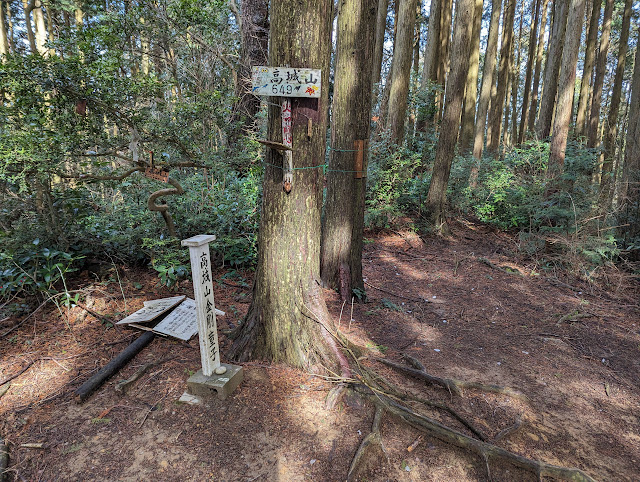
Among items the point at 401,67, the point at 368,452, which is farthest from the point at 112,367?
the point at 401,67

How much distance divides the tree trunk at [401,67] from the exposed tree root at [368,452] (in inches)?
320

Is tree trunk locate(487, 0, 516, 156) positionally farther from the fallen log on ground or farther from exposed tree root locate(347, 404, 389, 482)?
the fallen log on ground

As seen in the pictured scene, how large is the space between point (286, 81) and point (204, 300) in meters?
1.78

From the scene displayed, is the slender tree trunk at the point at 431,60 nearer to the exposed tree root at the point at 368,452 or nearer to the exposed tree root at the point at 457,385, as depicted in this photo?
the exposed tree root at the point at 457,385

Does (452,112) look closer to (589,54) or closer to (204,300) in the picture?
(204,300)

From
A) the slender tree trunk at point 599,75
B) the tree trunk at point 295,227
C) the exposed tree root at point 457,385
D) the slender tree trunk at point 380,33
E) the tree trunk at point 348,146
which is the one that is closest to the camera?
the tree trunk at point 295,227

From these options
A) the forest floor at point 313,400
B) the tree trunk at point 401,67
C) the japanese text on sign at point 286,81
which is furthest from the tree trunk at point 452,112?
the japanese text on sign at point 286,81

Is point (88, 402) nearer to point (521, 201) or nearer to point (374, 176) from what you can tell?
point (374, 176)

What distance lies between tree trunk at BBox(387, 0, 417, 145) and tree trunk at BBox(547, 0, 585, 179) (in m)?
3.58

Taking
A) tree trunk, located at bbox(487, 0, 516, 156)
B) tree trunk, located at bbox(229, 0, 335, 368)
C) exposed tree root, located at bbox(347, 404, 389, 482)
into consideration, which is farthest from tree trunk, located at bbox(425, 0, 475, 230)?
exposed tree root, located at bbox(347, 404, 389, 482)

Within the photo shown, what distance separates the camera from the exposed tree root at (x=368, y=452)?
224cm

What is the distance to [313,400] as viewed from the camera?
282 centimetres

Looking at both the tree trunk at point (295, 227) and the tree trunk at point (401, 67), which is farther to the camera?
the tree trunk at point (401, 67)

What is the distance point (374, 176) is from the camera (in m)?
8.71
